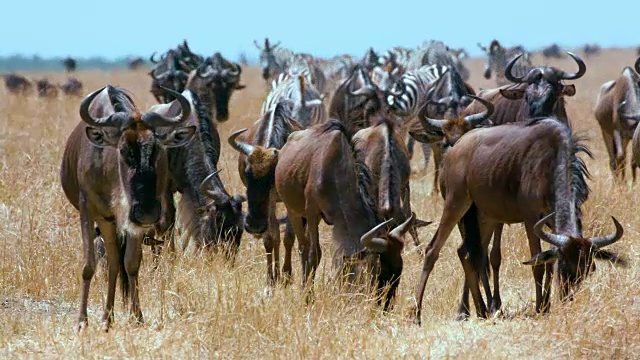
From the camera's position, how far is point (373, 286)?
251 inches

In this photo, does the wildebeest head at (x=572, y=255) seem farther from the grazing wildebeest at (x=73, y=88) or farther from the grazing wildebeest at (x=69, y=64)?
the grazing wildebeest at (x=69, y=64)

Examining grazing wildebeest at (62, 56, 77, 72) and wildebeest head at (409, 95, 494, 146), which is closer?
wildebeest head at (409, 95, 494, 146)

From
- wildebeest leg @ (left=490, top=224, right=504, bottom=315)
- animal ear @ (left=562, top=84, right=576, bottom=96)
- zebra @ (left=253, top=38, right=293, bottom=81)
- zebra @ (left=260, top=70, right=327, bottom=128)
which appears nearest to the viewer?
wildebeest leg @ (left=490, top=224, right=504, bottom=315)

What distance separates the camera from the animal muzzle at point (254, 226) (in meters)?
7.75

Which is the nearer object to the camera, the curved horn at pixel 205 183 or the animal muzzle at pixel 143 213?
the animal muzzle at pixel 143 213

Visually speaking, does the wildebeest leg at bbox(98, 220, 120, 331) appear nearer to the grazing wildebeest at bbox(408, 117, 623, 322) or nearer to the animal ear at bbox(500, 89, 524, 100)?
the grazing wildebeest at bbox(408, 117, 623, 322)

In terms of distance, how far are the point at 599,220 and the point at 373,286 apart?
365 centimetres

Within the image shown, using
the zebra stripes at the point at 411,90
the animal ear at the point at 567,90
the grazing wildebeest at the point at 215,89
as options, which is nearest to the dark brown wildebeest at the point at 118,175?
the animal ear at the point at 567,90

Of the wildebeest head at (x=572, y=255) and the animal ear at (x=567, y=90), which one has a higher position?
the animal ear at (x=567, y=90)

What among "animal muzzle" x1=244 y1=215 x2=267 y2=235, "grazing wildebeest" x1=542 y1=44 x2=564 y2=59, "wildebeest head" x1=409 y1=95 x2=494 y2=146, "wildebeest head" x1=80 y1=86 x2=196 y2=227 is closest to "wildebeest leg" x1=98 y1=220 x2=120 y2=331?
"wildebeest head" x1=80 y1=86 x2=196 y2=227

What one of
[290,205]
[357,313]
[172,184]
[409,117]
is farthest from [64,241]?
[409,117]

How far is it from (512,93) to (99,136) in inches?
187

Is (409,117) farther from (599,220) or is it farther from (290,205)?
(290,205)

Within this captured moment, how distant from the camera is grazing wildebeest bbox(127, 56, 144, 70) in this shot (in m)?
52.9
